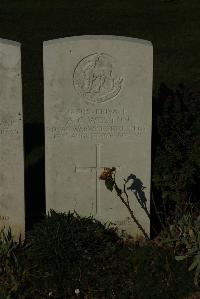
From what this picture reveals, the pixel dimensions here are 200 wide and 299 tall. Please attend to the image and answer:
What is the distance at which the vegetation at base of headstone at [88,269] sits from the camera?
6195 mm

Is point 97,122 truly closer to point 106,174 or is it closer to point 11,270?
point 106,174

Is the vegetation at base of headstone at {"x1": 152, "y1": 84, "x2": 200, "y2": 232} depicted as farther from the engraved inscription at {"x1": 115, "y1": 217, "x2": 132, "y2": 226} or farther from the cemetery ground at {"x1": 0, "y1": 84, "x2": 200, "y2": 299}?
the engraved inscription at {"x1": 115, "y1": 217, "x2": 132, "y2": 226}

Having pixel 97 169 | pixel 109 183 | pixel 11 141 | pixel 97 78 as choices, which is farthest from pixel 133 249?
pixel 97 78

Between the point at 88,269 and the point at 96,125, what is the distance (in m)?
1.38

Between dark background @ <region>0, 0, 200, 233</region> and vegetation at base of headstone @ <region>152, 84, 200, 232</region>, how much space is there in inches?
97.0

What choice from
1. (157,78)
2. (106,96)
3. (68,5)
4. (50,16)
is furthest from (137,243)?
(68,5)

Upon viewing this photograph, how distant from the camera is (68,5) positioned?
1878 centimetres

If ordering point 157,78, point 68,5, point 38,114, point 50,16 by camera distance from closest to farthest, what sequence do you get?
1. point 38,114
2. point 157,78
3. point 50,16
4. point 68,5

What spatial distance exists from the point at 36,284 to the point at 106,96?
1873 millimetres

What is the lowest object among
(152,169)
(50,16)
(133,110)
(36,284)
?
(36,284)

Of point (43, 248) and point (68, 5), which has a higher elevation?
point (68, 5)

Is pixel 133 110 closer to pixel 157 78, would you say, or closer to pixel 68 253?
pixel 68 253

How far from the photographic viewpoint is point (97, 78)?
6559mm

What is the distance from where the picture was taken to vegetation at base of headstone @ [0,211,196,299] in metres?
6.20
